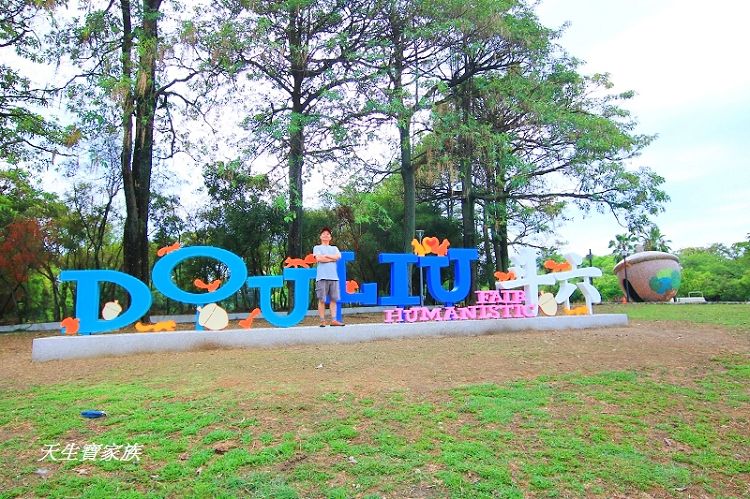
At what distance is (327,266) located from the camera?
896 centimetres

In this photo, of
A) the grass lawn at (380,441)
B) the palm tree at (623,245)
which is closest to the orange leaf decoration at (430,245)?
the grass lawn at (380,441)

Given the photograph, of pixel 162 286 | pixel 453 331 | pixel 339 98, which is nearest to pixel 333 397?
pixel 162 286

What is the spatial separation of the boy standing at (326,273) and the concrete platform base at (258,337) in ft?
1.44

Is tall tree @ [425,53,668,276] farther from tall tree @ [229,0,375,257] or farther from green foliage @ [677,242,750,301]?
green foliage @ [677,242,750,301]

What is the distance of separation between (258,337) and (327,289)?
148 cm

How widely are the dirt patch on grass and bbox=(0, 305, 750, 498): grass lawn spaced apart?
0.39m

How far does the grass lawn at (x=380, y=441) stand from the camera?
11.3ft

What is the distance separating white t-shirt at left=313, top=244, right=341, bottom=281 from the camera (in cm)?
879

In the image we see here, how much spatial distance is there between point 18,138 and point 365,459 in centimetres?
1296

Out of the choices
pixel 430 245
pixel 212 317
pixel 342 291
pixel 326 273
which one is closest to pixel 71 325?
pixel 212 317

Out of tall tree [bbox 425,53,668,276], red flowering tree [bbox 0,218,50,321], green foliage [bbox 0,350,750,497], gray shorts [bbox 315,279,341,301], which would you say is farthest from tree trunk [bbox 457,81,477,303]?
red flowering tree [bbox 0,218,50,321]

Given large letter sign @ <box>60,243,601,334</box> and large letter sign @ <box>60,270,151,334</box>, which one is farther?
large letter sign @ <box>60,243,601,334</box>

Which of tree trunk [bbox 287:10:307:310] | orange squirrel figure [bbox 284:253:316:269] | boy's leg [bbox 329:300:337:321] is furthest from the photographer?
tree trunk [bbox 287:10:307:310]

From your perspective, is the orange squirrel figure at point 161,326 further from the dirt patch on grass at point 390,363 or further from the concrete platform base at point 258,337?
the dirt patch on grass at point 390,363
